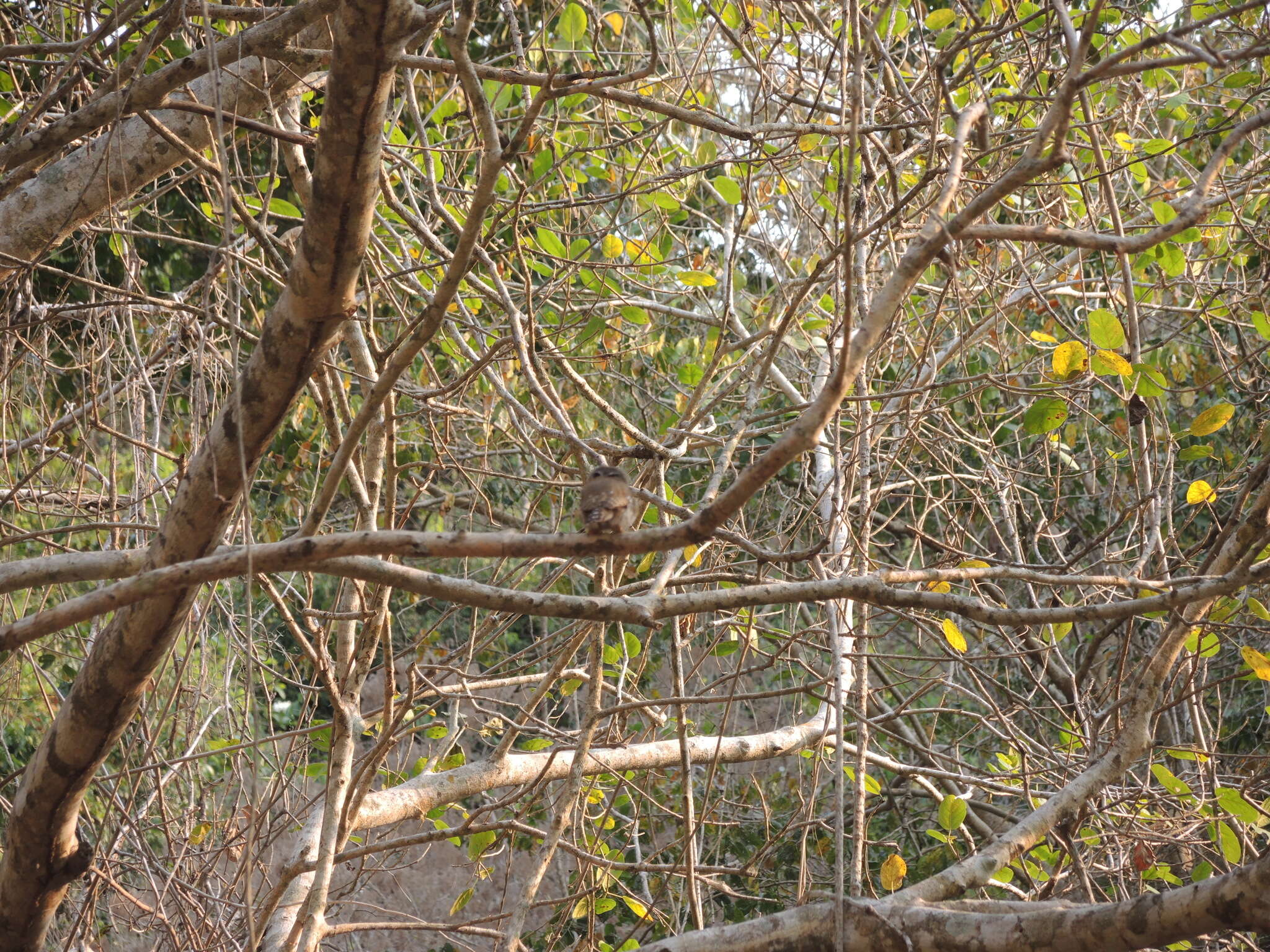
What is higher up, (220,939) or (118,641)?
(118,641)

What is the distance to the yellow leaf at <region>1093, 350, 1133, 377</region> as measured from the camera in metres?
1.91

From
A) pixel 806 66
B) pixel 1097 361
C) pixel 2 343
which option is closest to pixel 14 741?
pixel 2 343

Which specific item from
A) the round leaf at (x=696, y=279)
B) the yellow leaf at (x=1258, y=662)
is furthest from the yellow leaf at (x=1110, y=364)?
the round leaf at (x=696, y=279)

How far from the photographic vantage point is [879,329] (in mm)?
1207

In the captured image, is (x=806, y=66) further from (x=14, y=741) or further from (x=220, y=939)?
(x=14, y=741)

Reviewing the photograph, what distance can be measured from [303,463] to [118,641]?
262 centimetres

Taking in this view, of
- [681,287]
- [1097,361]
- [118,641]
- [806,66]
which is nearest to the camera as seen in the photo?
[118,641]

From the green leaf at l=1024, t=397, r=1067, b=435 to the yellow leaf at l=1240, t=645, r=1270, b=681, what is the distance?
0.58 metres

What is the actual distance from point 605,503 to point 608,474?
8 cm

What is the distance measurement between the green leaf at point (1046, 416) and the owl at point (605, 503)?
925 mm

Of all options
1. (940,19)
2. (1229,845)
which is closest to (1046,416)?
(1229,845)

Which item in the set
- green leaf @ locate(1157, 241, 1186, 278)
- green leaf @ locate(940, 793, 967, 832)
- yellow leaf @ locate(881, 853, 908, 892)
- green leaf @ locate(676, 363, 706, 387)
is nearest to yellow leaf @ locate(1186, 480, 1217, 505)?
green leaf @ locate(1157, 241, 1186, 278)

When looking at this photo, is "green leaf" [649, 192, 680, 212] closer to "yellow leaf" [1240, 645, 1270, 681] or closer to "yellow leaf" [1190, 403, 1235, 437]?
"yellow leaf" [1190, 403, 1235, 437]

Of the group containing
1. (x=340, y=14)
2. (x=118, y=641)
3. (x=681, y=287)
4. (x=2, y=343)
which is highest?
(x=681, y=287)
